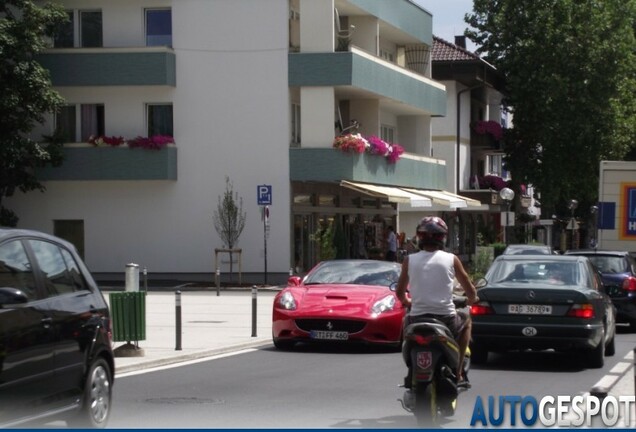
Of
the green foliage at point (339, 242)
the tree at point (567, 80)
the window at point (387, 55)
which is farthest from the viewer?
the tree at point (567, 80)

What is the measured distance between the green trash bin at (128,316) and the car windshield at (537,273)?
15.8 ft

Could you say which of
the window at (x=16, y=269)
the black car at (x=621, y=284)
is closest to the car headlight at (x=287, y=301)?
the black car at (x=621, y=284)

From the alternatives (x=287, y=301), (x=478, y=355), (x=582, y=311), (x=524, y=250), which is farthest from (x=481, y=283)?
(x=524, y=250)

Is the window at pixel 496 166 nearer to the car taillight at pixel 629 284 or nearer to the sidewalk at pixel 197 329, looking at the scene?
the sidewalk at pixel 197 329

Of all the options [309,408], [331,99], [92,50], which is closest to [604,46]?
[331,99]

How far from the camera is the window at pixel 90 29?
43.7 metres

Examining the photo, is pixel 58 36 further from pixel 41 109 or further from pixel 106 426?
pixel 106 426

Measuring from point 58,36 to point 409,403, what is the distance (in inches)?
1406

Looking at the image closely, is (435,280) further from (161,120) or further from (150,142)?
(161,120)

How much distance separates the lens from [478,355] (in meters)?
17.1

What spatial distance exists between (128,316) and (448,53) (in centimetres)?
4964

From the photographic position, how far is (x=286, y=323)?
19125 millimetres

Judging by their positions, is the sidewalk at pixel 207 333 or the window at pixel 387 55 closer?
the sidewalk at pixel 207 333

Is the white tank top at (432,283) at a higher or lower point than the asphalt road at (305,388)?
higher
